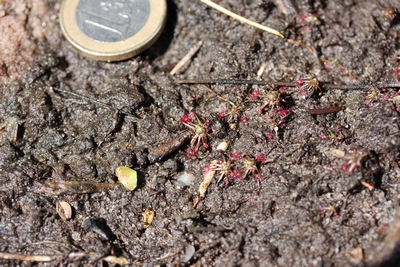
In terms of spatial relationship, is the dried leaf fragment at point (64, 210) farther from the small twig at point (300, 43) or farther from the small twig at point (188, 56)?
the small twig at point (300, 43)

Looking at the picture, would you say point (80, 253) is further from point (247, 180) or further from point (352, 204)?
point (352, 204)

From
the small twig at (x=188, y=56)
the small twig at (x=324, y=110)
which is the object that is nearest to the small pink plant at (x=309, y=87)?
the small twig at (x=324, y=110)

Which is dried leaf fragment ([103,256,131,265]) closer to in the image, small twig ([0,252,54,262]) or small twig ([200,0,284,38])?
small twig ([0,252,54,262])

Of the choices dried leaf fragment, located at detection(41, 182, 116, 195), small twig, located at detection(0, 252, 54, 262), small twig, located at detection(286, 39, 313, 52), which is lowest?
small twig, located at detection(0, 252, 54, 262)

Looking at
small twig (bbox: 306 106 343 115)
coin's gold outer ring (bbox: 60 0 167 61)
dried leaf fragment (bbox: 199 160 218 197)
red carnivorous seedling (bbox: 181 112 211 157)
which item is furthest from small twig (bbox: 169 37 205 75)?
small twig (bbox: 306 106 343 115)

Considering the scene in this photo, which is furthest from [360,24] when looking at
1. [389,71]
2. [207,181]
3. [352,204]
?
[207,181]

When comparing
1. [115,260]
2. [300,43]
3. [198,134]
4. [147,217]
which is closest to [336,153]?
[198,134]
